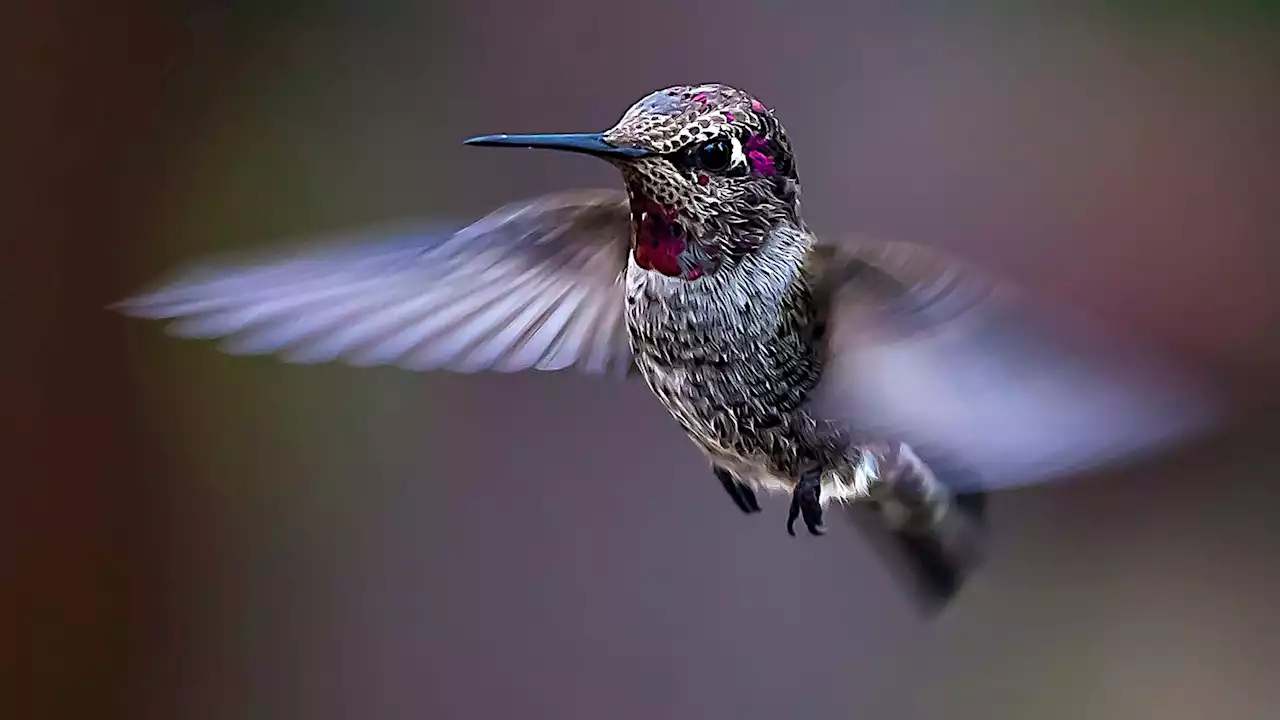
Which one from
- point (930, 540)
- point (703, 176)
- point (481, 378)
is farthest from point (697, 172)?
point (481, 378)

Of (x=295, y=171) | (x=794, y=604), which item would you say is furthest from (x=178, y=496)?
(x=794, y=604)

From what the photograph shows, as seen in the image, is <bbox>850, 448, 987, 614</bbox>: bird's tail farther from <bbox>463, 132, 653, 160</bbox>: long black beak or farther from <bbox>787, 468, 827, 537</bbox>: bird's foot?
<bbox>463, 132, 653, 160</bbox>: long black beak

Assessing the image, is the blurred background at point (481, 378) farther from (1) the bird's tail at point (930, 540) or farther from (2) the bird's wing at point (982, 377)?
(2) the bird's wing at point (982, 377)

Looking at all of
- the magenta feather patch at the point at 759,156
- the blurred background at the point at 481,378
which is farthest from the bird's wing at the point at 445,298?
the blurred background at the point at 481,378

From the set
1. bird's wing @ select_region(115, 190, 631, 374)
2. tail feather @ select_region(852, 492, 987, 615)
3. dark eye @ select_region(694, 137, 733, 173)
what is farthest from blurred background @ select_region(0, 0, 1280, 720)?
dark eye @ select_region(694, 137, 733, 173)

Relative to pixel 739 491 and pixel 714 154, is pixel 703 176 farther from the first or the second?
A: pixel 739 491

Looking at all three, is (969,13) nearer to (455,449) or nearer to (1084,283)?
(1084,283)
